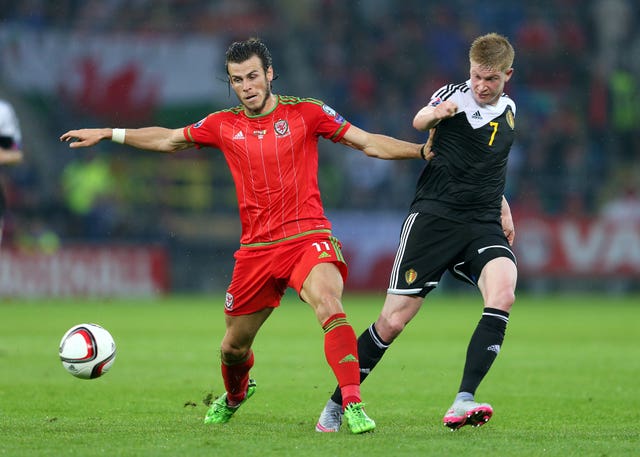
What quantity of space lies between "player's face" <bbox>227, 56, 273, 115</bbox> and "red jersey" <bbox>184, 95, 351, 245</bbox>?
4.4 inches

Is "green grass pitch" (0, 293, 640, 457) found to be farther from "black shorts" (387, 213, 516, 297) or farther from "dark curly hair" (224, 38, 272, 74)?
"dark curly hair" (224, 38, 272, 74)

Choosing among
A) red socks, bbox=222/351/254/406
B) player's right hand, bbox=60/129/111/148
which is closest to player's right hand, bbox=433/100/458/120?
red socks, bbox=222/351/254/406

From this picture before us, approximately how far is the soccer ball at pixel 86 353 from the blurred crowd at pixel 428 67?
15.3 metres

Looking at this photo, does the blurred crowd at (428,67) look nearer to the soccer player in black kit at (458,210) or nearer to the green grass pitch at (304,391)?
the green grass pitch at (304,391)

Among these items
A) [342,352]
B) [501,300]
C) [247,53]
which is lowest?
[342,352]

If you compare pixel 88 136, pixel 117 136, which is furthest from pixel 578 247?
pixel 88 136

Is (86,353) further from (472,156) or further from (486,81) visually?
(486,81)

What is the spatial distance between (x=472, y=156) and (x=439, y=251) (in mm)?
584

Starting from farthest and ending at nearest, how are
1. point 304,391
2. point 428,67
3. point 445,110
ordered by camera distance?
point 428,67, point 304,391, point 445,110

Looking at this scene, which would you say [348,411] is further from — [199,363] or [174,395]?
[199,363]

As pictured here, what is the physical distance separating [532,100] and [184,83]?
7719 mm

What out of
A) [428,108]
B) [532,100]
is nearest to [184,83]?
[532,100]

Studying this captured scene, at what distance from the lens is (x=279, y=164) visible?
6.55 m

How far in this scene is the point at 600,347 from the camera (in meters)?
12.6
